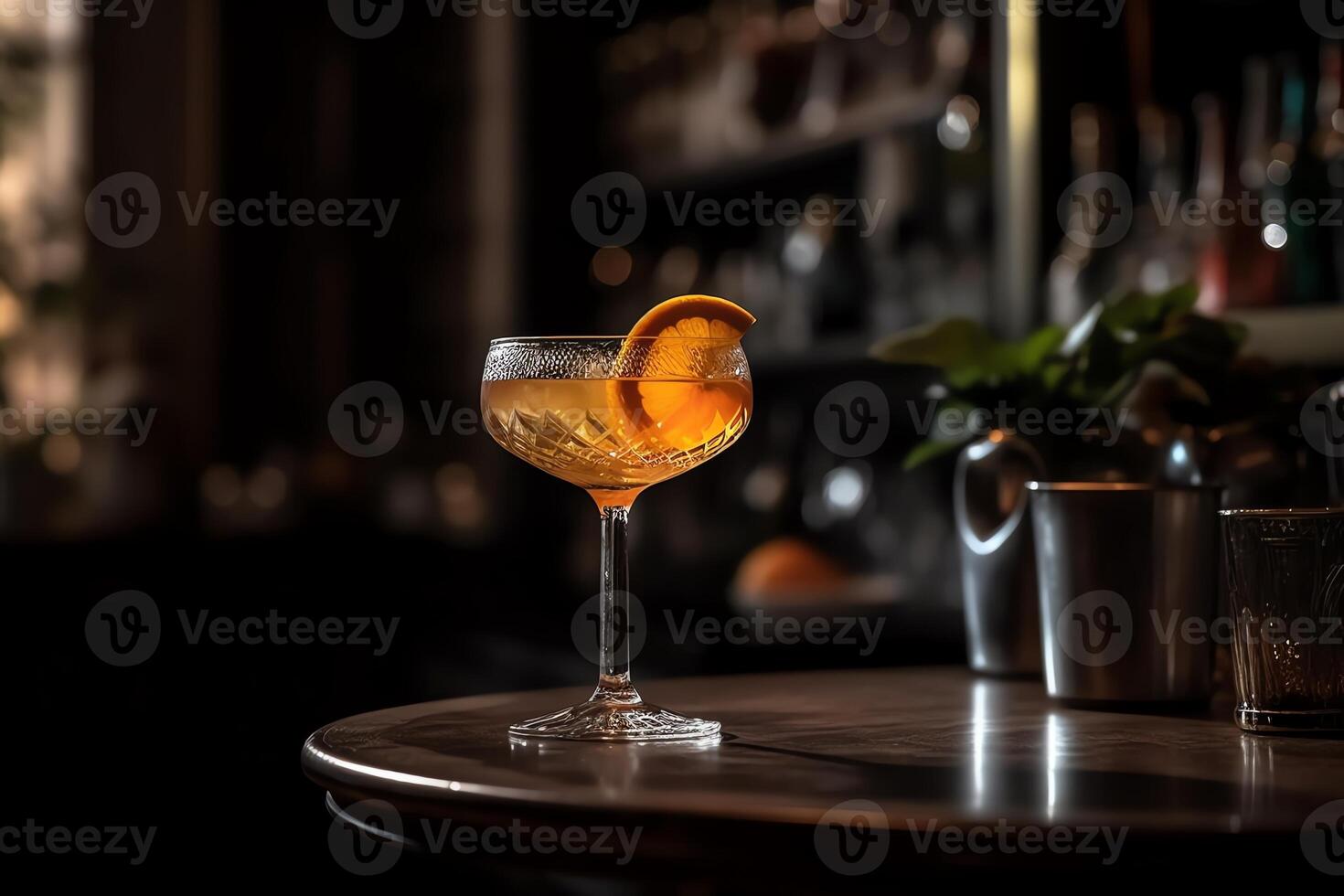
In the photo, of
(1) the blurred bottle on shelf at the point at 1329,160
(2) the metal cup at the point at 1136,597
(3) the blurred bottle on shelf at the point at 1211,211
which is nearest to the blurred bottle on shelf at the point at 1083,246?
(3) the blurred bottle on shelf at the point at 1211,211

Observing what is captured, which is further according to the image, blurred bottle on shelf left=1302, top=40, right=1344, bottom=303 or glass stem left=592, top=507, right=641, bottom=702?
blurred bottle on shelf left=1302, top=40, right=1344, bottom=303

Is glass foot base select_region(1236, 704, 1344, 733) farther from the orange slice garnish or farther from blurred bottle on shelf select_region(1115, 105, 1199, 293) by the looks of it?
blurred bottle on shelf select_region(1115, 105, 1199, 293)

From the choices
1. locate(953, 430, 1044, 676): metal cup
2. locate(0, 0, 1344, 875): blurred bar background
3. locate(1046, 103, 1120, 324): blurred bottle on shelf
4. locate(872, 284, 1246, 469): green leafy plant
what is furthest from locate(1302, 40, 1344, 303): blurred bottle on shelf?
locate(953, 430, 1044, 676): metal cup

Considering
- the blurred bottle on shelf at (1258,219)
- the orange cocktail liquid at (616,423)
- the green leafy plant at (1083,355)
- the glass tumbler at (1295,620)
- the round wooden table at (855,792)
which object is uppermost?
the blurred bottle on shelf at (1258,219)

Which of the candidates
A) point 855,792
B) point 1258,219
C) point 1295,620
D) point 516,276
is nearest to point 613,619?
point 855,792

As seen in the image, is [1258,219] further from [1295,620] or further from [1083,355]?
[1295,620]

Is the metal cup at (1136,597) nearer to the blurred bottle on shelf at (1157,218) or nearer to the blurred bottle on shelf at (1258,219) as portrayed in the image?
the blurred bottle on shelf at (1258,219)
